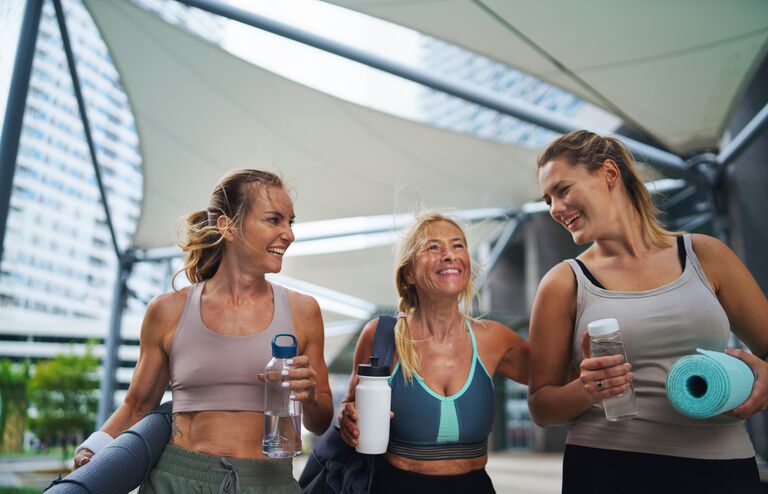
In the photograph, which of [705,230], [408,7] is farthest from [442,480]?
[705,230]

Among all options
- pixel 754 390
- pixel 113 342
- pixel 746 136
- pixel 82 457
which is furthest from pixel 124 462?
pixel 113 342

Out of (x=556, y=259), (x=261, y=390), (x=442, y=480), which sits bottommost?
(x=442, y=480)

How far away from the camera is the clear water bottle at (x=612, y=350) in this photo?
4.73ft

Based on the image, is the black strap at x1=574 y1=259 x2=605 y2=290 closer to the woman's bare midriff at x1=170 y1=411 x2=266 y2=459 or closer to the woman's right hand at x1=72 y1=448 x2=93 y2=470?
the woman's bare midriff at x1=170 y1=411 x2=266 y2=459

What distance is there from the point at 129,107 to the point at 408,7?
503cm

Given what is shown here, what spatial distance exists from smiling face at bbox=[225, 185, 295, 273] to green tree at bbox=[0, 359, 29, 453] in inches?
556

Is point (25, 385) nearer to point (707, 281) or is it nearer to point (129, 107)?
point (129, 107)

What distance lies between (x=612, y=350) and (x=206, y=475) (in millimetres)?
1240

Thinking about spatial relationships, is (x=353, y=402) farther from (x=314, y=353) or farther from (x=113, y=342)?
(x=113, y=342)

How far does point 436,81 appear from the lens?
621cm

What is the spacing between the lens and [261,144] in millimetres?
8570

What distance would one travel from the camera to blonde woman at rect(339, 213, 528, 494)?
1.93m

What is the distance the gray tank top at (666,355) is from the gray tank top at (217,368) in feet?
3.36

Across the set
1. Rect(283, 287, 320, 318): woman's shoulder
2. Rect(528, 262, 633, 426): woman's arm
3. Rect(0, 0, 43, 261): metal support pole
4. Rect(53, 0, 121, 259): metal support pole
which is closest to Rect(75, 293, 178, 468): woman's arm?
Rect(283, 287, 320, 318): woman's shoulder
